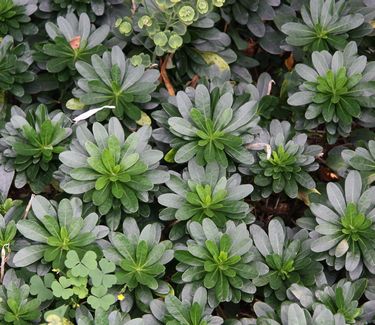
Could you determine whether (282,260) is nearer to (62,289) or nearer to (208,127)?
(208,127)

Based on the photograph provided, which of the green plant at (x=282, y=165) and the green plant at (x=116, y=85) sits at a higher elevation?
the green plant at (x=116, y=85)

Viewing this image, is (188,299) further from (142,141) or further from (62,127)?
(62,127)

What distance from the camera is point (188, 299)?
7.89 feet

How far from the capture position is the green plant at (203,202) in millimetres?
2541

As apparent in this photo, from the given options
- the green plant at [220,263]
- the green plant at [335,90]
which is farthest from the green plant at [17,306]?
the green plant at [335,90]

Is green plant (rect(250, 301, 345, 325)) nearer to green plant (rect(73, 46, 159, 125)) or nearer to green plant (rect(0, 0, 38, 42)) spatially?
green plant (rect(73, 46, 159, 125))

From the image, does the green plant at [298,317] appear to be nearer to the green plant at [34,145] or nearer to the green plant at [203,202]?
the green plant at [203,202]

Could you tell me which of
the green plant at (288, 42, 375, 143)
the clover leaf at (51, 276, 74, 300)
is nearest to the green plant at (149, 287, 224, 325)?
the clover leaf at (51, 276, 74, 300)

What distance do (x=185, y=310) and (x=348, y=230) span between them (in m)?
0.63

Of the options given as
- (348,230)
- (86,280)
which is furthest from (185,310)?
(348,230)

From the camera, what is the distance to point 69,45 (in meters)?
3.07

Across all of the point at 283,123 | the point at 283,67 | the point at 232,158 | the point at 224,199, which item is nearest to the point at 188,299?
the point at 224,199

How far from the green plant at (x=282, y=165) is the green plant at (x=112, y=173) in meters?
0.39

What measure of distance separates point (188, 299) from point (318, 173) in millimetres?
990
